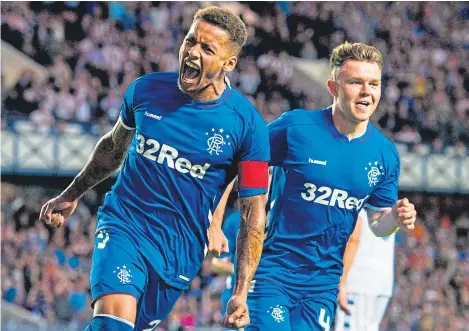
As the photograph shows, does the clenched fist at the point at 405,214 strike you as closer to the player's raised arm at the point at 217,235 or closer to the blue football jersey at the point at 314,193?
the blue football jersey at the point at 314,193

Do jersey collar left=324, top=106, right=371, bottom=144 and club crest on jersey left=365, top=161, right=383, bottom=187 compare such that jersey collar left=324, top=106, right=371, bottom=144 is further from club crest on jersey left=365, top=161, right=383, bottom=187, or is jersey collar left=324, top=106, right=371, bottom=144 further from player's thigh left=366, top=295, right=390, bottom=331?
player's thigh left=366, top=295, right=390, bottom=331

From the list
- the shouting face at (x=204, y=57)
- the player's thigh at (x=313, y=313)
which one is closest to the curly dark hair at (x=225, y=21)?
the shouting face at (x=204, y=57)

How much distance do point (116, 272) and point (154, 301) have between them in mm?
391

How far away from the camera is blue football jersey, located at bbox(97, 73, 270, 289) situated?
6.25 metres

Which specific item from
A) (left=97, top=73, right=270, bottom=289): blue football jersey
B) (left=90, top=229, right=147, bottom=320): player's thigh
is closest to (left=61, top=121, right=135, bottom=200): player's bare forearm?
(left=97, top=73, right=270, bottom=289): blue football jersey

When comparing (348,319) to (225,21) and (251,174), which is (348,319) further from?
(225,21)

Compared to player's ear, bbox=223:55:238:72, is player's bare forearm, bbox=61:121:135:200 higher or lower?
lower

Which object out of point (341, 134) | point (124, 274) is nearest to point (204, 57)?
point (124, 274)

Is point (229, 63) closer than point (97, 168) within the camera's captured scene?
Yes

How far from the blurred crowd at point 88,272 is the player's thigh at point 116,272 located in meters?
10.1

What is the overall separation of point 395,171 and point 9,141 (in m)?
14.4

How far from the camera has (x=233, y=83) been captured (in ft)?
74.8

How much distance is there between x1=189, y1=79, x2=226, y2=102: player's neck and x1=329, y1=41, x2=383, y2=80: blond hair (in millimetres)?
1266

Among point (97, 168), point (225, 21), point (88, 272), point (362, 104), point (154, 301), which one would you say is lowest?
point (88, 272)
